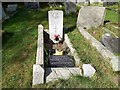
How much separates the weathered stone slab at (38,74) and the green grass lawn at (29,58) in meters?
0.19

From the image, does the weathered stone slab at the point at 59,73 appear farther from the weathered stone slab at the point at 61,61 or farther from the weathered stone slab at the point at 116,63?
the weathered stone slab at the point at 116,63

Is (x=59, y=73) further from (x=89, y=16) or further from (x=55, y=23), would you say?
(x=89, y=16)

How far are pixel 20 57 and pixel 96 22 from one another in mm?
5437

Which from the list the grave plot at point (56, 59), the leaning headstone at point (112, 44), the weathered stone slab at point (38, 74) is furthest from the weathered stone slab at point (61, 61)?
the leaning headstone at point (112, 44)

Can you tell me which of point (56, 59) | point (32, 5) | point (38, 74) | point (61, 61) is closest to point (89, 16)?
point (56, 59)

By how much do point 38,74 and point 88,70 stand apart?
1.50 m

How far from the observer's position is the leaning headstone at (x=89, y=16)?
13734 millimetres

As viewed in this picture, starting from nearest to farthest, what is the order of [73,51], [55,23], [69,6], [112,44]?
1. [73,51]
2. [112,44]
3. [55,23]
4. [69,6]

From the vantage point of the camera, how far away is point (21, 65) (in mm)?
9344

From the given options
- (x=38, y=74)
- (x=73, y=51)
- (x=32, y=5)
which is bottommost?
(x=32, y=5)

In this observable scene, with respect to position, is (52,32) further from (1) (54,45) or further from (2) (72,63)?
(2) (72,63)

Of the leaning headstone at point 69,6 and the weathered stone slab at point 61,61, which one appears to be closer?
the weathered stone slab at point 61,61

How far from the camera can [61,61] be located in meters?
9.05

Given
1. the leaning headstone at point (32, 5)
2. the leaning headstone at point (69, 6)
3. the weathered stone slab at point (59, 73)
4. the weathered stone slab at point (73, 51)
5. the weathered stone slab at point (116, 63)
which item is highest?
the weathered stone slab at point (116, 63)
